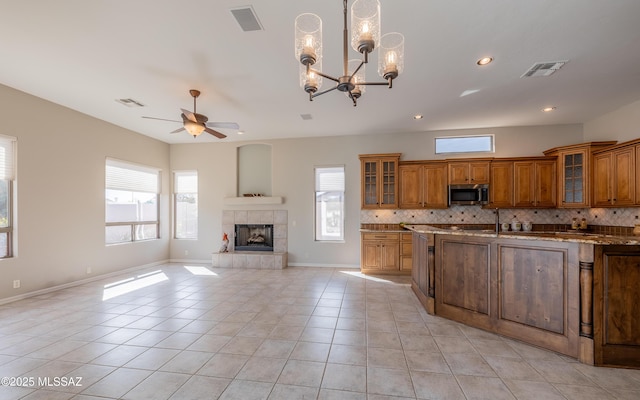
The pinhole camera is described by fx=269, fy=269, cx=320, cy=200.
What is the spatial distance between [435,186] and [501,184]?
134 centimetres

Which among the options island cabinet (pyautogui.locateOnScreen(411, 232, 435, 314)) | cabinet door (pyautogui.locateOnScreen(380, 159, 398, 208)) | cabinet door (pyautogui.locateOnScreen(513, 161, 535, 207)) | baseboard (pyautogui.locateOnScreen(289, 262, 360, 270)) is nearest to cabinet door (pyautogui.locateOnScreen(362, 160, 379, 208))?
cabinet door (pyautogui.locateOnScreen(380, 159, 398, 208))

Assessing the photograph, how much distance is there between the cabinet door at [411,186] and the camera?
605 centimetres

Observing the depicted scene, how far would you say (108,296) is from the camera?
4.34m

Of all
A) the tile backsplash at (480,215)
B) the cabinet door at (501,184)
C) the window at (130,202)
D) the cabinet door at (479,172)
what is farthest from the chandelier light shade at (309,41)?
the window at (130,202)

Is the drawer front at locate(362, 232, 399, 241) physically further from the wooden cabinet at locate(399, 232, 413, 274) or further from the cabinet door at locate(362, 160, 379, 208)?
the cabinet door at locate(362, 160, 379, 208)

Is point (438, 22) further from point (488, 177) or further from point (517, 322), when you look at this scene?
point (488, 177)

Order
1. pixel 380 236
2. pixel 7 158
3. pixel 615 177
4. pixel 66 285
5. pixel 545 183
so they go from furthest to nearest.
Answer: pixel 380 236, pixel 545 183, pixel 66 285, pixel 615 177, pixel 7 158

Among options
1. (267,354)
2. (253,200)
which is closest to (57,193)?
(253,200)

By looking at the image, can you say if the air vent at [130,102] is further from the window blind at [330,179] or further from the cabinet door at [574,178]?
the cabinet door at [574,178]

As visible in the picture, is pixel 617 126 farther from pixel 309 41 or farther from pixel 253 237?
pixel 253 237

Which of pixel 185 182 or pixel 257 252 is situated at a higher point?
pixel 185 182

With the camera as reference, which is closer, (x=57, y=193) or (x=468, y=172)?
(x=57, y=193)

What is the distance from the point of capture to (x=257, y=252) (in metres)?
6.87

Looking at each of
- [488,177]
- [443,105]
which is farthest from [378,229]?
[443,105]
